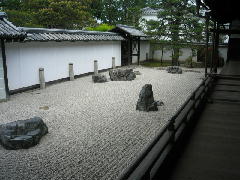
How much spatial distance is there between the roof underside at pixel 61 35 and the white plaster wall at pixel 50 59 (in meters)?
0.57

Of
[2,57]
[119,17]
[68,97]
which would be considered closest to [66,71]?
[68,97]

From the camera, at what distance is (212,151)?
4.96 m

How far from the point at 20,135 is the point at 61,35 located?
467 inches

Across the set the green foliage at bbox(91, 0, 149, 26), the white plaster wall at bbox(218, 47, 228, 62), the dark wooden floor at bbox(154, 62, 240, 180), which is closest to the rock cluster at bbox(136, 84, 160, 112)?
the dark wooden floor at bbox(154, 62, 240, 180)

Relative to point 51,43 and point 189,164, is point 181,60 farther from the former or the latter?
point 189,164

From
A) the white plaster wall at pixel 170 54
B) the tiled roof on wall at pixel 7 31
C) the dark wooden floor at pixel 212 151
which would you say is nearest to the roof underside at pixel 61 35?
the tiled roof on wall at pixel 7 31

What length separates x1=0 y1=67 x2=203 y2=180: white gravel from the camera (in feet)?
20.0

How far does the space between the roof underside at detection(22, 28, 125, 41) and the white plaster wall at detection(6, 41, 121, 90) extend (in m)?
0.57

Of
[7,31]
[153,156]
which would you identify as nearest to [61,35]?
[7,31]

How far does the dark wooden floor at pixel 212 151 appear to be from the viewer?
4.08 meters

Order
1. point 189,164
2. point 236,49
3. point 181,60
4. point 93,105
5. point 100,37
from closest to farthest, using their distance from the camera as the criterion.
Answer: point 189,164
point 93,105
point 236,49
point 100,37
point 181,60

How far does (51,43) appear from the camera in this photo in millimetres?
17109

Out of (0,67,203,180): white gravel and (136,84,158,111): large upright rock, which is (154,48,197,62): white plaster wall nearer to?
(0,67,203,180): white gravel

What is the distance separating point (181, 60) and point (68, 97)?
23.0 meters
